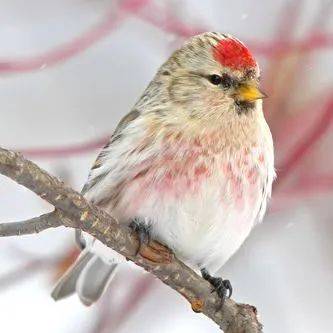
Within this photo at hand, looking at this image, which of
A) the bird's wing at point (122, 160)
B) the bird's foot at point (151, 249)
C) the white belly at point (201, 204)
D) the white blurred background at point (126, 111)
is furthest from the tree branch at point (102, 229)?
the white blurred background at point (126, 111)

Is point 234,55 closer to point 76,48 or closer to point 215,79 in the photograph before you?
point 215,79

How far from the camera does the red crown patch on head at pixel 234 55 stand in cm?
232

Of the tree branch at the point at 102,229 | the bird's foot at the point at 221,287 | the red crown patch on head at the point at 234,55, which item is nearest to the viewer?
the tree branch at the point at 102,229

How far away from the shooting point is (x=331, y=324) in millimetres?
3375

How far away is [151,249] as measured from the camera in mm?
2119

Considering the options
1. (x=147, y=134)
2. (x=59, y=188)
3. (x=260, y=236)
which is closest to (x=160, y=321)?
(x=260, y=236)

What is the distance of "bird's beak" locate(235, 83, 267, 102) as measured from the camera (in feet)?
7.51

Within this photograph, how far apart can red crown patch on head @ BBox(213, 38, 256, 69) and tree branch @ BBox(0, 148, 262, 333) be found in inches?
19.2

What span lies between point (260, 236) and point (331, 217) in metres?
0.24

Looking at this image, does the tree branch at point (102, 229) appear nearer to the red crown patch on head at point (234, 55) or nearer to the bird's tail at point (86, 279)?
the red crown patch on head at point (234, 55)

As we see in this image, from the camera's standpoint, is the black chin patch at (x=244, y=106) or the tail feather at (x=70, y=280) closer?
the black chin patch at (x=244, y=106)

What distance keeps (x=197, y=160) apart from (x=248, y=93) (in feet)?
0.63

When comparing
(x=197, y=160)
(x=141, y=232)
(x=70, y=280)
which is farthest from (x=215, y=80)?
(x=70, y=280)

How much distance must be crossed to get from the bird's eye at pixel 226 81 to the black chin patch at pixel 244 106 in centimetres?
5
